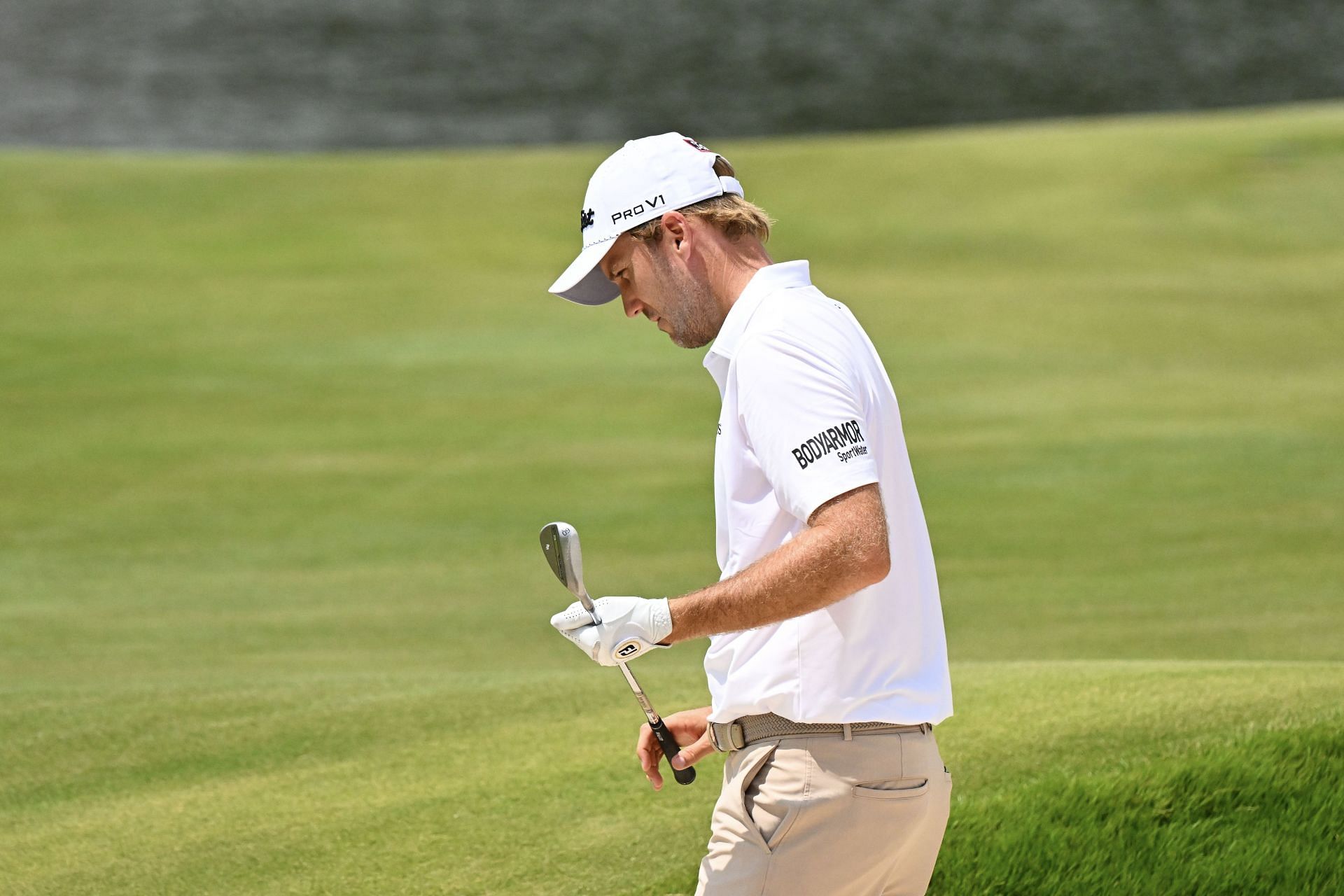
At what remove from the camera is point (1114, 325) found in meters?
16.2

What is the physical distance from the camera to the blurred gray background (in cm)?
4666

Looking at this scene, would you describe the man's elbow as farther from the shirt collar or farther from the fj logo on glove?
the shirt collar

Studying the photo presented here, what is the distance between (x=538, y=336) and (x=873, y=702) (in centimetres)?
1371

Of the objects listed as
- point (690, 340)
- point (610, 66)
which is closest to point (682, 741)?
point (690, 340)

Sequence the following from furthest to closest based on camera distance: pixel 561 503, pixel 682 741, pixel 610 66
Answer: pixel 610 66 → pixel 561 503 → pixel 682 741

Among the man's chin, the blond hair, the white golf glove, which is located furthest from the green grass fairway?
the blond hair

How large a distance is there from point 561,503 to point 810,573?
835cm

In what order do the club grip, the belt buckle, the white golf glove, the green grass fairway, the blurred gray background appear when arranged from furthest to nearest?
the blurred gray background < the green grass fairway < the club grip < the belt buckle < the white golf glove

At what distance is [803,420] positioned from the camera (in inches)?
100

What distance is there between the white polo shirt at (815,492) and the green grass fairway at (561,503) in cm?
177

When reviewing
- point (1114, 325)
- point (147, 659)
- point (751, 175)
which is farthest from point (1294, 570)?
point (751, 175)

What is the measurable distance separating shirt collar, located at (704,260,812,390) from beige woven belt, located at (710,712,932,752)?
0.51 meters

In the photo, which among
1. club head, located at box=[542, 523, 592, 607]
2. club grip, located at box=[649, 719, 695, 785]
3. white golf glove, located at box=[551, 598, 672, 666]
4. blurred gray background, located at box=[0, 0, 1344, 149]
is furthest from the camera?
blurred gray background, located at box=[0, 0, 1344, 149]

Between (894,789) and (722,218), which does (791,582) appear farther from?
(722,218)
